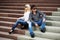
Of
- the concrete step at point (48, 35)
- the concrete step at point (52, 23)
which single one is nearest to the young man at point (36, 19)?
the concrete step at point (48, 35)

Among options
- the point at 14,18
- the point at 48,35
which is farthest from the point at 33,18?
the point at 14,18

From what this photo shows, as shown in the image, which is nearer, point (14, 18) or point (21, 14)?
point (14, 18)

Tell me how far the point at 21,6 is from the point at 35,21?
2067 millimetres

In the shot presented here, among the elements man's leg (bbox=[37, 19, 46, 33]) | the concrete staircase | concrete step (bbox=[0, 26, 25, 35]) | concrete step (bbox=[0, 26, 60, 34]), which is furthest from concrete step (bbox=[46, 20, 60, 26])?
concrete step (bbox=[0, 26, 25, 35])

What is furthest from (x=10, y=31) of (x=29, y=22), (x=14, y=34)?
(x=29, y=22)

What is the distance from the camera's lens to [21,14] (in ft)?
18.5

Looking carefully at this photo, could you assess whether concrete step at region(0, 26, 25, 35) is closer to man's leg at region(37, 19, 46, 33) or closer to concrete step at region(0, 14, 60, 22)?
concrete step at region(0, 14, 60, 22)

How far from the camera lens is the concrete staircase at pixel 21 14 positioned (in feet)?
14.1

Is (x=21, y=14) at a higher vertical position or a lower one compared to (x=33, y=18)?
higher

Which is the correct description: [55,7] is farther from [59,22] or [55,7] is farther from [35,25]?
[35,25]

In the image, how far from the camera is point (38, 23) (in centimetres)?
449

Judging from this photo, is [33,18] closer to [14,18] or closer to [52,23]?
[52,23]

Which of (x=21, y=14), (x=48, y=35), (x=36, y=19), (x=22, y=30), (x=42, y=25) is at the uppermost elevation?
(x=21, y=14)

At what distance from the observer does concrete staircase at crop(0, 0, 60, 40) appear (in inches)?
170
